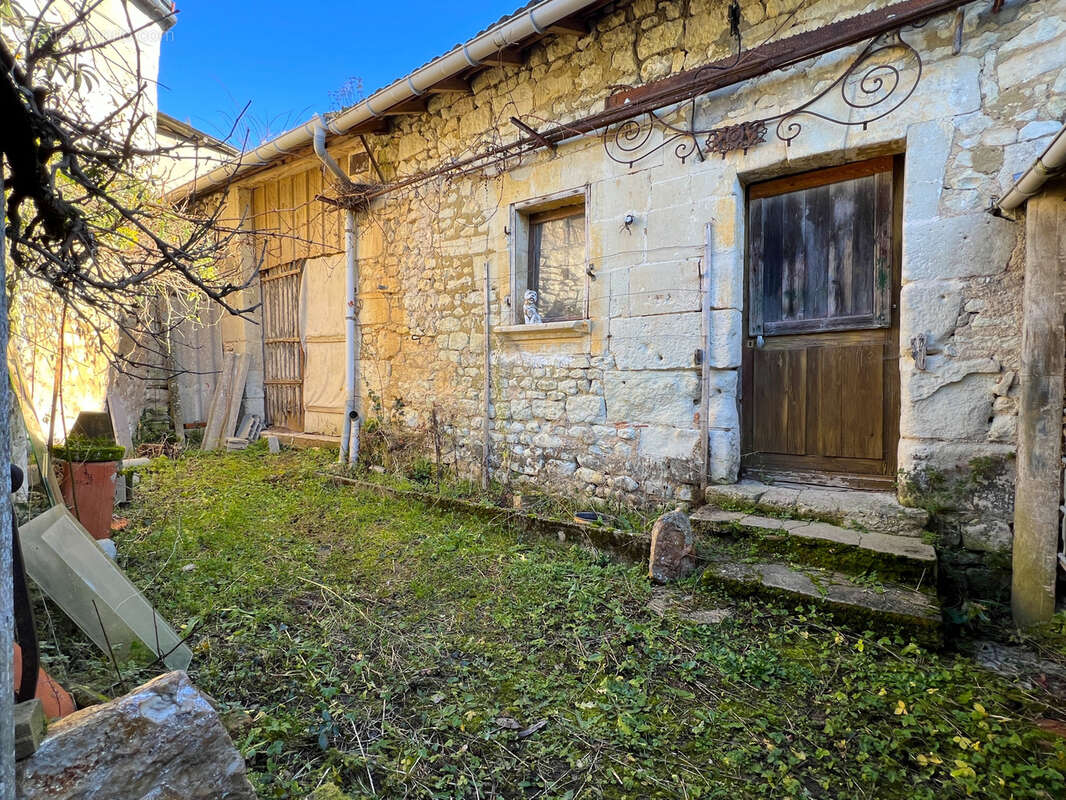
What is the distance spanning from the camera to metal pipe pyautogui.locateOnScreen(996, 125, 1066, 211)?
2158 millimetres

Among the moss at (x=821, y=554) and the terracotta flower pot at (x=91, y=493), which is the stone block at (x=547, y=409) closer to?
the moss at (x=821, y=554)

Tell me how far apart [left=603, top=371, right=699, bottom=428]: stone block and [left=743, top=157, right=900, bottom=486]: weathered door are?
445 mm

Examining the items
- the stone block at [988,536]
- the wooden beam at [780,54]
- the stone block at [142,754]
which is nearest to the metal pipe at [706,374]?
the wooden beam at [780,54]

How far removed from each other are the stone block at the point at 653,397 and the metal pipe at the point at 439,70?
2.73m

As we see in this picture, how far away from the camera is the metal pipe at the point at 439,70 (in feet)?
12.8

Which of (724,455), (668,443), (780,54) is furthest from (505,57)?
(724,455)

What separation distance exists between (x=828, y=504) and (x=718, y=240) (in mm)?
1934

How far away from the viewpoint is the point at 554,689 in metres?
2.28

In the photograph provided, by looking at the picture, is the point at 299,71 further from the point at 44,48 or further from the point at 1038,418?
the point at 1038,418

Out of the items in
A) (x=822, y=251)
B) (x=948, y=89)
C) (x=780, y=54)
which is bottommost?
(x=822, y=251)

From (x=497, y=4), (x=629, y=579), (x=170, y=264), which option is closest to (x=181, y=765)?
Result: (x=170, y=264)

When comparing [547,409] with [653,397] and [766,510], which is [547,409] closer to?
[653,397]

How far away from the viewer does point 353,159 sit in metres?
6.32

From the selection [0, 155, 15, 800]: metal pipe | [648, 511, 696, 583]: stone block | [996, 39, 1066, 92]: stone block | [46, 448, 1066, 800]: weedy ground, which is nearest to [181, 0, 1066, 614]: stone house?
[996, 39, 1066, 92]: stone block
